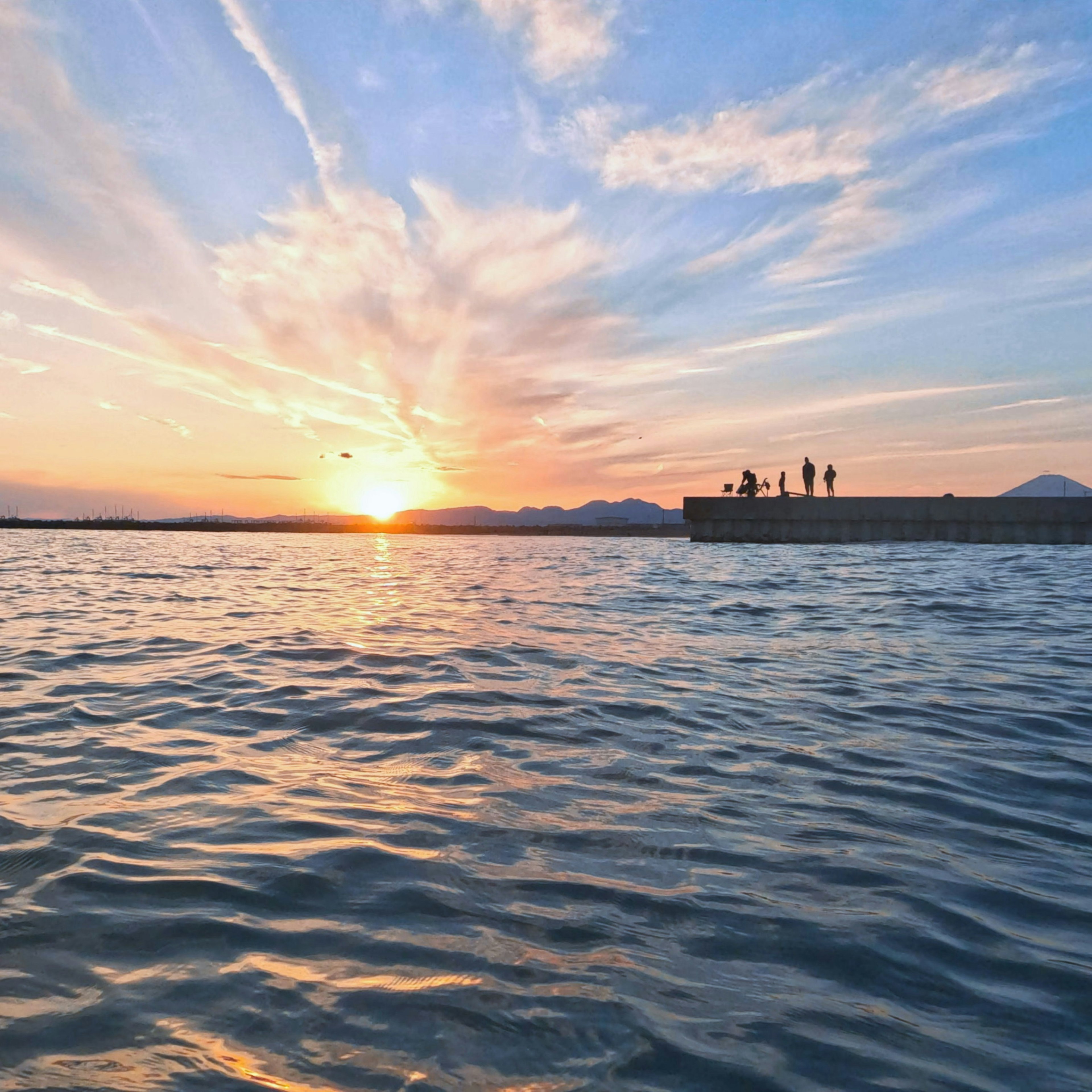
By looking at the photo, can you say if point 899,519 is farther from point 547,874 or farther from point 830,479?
point 547,874

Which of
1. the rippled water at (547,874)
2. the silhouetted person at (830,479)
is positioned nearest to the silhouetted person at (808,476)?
the silhouetted person at (830,479)

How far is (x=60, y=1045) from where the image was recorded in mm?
2189

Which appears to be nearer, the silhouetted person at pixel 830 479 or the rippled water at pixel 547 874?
the rippled water at pixel 547 874

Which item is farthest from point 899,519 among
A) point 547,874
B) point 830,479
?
point 547,874

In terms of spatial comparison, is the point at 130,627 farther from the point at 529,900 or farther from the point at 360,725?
the point at 529,900

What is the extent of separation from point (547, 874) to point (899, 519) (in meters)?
47.1

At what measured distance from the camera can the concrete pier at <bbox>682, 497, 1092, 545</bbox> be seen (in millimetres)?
42375

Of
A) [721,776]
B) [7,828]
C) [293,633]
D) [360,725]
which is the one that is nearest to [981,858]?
[721,776]

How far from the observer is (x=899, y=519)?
1761 inches

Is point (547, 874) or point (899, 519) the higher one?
point (899, 519)

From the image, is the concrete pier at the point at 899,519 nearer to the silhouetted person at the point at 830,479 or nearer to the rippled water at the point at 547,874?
the silhouetted person at the point at 830,479

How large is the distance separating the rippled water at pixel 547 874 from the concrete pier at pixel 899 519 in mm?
38197

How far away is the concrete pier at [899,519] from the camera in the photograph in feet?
139

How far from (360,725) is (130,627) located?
26.4 feet
